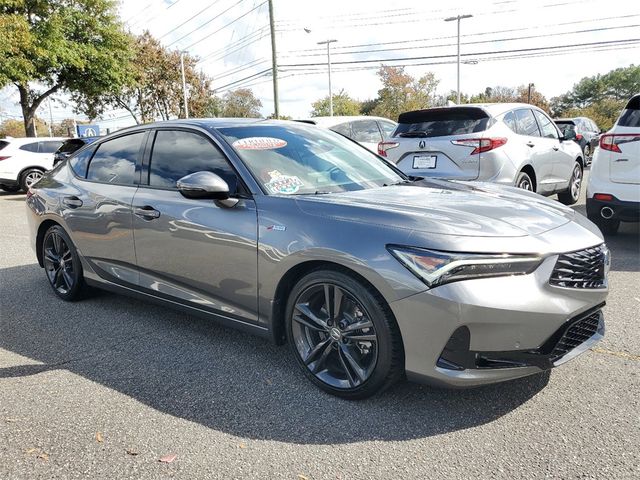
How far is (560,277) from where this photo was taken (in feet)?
8.39

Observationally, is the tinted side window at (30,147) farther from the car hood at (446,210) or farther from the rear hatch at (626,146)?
the rear hatch at (626,146)

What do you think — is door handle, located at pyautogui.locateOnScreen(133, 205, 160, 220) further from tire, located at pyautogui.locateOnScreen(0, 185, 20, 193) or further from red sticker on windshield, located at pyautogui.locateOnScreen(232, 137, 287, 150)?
tire, located at pyautogui.locateOnScreen(0, 185, 20, 193)

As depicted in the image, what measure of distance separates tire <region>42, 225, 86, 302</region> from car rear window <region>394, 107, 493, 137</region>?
4.46 meters

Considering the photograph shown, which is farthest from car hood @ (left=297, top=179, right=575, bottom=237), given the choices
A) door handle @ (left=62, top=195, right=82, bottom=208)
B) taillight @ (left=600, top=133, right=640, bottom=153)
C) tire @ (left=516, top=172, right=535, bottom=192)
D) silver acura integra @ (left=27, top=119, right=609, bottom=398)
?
tire @ (left=516, top=172, right=535, bottom=192)

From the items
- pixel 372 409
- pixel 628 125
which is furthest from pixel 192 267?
pixel 628 125

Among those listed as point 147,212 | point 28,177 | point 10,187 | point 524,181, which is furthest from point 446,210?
point 10,187

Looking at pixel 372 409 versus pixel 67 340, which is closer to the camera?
pixel 372 409

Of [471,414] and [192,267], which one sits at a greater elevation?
[192,267]

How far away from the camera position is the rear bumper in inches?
219

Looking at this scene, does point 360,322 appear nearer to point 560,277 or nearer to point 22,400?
point 560,277

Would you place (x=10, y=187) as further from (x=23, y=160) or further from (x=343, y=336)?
(x=343, y=336)

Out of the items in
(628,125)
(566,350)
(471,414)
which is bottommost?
(471,414)

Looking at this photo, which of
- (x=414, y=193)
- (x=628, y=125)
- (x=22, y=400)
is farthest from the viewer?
(x=628, y=125)

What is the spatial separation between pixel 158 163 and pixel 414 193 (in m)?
1.88
